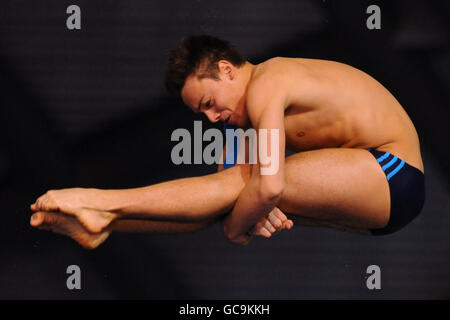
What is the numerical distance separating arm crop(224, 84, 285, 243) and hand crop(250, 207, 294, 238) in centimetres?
5

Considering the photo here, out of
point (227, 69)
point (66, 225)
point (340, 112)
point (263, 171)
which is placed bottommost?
point (66, 225)

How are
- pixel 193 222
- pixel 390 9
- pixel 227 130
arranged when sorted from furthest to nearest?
pixel 390 9 < pixel 227 130 < pixel 193 222

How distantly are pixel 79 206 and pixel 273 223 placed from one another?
47cm

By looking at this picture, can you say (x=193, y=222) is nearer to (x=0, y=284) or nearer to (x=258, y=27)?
(x=258, y=27)

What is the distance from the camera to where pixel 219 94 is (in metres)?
1.80

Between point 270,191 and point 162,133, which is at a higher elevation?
point 162,133

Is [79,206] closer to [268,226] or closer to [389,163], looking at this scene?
[268,226]

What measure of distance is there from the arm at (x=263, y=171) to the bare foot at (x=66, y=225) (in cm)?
34

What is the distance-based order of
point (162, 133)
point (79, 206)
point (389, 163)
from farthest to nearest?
point (162, 133), point (389, 163), point (79, 206)

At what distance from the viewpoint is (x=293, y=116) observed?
1.79 meters

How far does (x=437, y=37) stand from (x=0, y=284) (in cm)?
177

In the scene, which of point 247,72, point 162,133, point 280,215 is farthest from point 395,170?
point 162,133

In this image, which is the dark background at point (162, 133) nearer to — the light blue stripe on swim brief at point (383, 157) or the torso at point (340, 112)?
the torso at point (340, 112)

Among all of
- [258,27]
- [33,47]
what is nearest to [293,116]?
[258,27]
